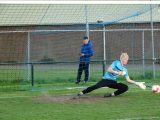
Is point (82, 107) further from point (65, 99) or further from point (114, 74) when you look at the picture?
point (114, 74)

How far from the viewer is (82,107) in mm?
12117

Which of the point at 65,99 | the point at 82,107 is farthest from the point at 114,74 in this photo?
the point at 82,107

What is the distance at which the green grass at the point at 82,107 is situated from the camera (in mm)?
10734

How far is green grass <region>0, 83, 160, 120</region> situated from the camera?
35.2 feet

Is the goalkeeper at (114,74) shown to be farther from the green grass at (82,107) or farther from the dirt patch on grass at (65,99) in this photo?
the green grass at (82,107)

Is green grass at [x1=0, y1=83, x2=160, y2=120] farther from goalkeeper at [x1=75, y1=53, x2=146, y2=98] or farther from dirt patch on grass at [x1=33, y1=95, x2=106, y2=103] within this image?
goalkeeper at [x1=75, y1=53, x2=146, y2=98]

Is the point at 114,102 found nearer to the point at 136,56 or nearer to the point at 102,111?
the point at 102,111

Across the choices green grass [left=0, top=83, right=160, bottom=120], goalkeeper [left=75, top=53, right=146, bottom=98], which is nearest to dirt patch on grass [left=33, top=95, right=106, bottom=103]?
green grass [left=0, top=83, right=160, bottom=120]

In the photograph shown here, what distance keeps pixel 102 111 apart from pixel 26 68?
27.1ft

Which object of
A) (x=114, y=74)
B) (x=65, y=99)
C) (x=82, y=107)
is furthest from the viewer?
(x=114, y=74)

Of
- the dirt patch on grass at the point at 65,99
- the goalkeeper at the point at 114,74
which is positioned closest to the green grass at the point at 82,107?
the dirt patch on grass at the point at 65,99

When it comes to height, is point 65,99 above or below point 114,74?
below

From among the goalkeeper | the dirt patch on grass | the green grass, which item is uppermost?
the goalkeeper

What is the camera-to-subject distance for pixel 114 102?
1303cm
